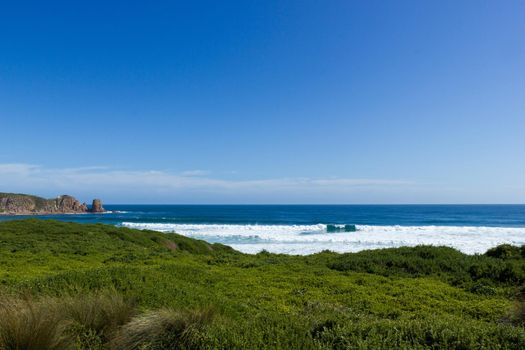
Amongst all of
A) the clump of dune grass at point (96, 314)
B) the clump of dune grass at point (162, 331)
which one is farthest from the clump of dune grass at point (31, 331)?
the clump of dune grass at point (162, 331)

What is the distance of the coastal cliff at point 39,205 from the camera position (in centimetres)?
14025

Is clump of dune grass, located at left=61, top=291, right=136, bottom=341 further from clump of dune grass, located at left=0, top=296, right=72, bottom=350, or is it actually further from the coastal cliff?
the coastal cliff

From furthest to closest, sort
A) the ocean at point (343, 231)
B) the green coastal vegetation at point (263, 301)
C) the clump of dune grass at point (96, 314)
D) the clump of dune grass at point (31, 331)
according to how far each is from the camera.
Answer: the ocean at point (343, 231) → the clump of dune grass at point (96, 314) → the green coastal vegetation at point (263, 301) → the clump of dune grass at point (31, 331)

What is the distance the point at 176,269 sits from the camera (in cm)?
1119

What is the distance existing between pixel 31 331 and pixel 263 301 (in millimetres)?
5928

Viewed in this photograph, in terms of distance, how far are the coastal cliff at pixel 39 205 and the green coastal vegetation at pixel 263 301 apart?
140543 millimetres

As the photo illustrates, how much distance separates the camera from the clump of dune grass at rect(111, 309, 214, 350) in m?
4.58

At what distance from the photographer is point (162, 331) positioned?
4.76 metres

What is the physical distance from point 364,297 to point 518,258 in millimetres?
9665

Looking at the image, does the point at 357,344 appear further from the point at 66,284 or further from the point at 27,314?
the point at 66,284

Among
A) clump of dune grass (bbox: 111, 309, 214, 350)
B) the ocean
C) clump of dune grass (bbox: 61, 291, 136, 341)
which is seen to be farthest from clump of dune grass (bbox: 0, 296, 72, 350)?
the ocean

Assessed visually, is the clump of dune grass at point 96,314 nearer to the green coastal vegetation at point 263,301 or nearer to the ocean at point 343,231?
the green coastal vegetation at point 263,301

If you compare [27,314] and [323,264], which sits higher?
[27,314]

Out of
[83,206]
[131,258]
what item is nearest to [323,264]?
[131,258]
